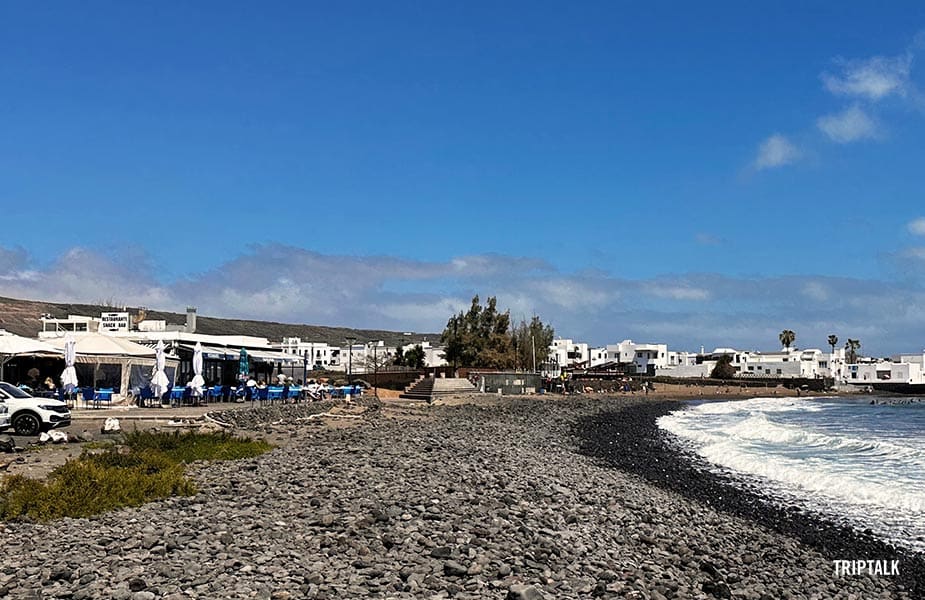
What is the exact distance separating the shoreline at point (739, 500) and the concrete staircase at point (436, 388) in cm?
2188

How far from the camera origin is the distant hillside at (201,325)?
4006 inches

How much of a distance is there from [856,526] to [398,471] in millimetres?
8206

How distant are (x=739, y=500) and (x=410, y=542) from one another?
10.3 metres

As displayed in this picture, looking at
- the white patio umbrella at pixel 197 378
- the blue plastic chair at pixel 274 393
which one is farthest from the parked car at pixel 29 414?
the blue plastic chair at pixel 274 393

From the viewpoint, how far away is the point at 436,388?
55.0m

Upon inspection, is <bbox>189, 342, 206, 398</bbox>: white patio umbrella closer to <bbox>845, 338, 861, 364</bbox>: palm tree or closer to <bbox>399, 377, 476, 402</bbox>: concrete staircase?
<bbox>399, 377, 476, 402</bbox>: concrete staircase

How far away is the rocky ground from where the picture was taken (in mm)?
7324

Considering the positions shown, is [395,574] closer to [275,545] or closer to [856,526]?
[275,545]

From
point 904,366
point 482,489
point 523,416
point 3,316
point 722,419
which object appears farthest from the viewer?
point 904,366

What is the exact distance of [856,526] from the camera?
14.6 meters

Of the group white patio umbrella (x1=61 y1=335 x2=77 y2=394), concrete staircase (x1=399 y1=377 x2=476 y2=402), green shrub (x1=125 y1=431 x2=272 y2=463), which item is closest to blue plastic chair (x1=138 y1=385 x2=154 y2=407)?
white patio umbrella (x1=61 y1=335 x2=77 y2=394)

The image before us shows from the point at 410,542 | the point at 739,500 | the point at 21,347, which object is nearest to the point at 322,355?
the point at 21,347

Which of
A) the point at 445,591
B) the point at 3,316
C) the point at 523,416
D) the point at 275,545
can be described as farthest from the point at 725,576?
the point at 3,316

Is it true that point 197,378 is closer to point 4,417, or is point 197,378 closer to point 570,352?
point 4,417
